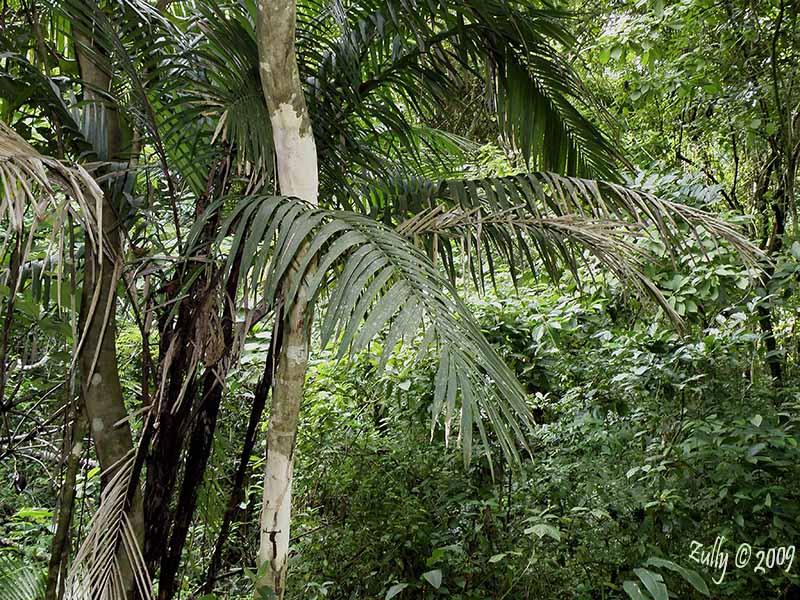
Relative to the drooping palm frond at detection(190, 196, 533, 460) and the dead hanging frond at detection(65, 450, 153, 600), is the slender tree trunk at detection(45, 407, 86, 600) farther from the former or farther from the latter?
the drooping palm frond at detection(190, 196, 533, 460)

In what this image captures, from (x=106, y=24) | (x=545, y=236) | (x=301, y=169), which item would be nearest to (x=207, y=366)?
(x=301, y=169)

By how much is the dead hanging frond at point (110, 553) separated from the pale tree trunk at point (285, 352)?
0.30 meters

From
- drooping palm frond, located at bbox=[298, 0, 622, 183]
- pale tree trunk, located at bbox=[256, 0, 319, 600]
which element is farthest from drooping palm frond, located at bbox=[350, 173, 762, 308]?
pale tree trunk, located at bbox=[256, 0, 319, 600]

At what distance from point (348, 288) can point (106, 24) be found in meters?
0.92

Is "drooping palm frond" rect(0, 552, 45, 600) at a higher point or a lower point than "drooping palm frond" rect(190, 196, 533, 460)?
lower

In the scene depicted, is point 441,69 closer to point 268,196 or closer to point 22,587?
point 268,196

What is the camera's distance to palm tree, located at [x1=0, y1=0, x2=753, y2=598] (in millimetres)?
1591

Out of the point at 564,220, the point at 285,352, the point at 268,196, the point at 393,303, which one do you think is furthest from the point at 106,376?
the point at 564,220

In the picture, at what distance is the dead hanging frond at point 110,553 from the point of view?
1643 mm

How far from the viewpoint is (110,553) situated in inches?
67.2

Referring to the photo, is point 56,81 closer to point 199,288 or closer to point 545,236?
point 199,288

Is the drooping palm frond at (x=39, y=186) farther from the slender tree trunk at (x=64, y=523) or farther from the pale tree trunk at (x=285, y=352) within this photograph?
the slender tree trunk at (x=64, y=523)

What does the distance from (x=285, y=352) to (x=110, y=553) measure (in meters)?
0.63

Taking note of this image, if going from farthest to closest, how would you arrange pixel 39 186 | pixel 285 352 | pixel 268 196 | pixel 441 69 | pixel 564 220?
pixel 441 69
pixel 564 220
pixel 285 352
pixel 268 196
pixel 39 186
